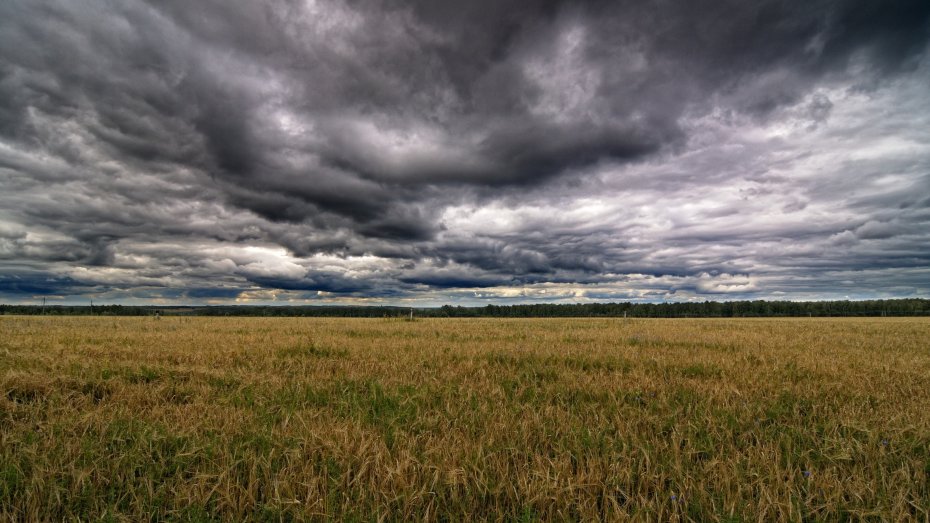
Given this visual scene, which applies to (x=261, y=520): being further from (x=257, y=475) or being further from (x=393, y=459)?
(x=393, y=459)

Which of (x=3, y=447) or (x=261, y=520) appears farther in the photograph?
(x=3, y=447)

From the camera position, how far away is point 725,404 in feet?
19.1

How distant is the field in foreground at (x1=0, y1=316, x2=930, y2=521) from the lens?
317cm

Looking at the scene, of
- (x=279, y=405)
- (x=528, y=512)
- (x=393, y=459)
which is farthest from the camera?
(x=279, y=405)

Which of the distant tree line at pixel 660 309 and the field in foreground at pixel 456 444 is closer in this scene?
the field in foreground at pixel 456 444

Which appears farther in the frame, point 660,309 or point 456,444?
point 660,309

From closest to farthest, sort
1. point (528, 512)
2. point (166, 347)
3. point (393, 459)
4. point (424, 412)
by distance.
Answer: point (528, 512), point (393, 459), point (424, 412), point (166, 347)

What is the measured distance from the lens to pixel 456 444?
13.9 ft

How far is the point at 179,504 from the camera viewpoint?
321 cm

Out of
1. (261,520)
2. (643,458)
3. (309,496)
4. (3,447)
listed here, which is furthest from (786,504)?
(3,447)

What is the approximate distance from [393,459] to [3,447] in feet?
12.6

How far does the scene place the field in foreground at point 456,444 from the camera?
317 centimetres

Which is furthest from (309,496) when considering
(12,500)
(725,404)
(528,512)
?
(725,404)

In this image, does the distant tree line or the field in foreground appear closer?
the field in foreground
